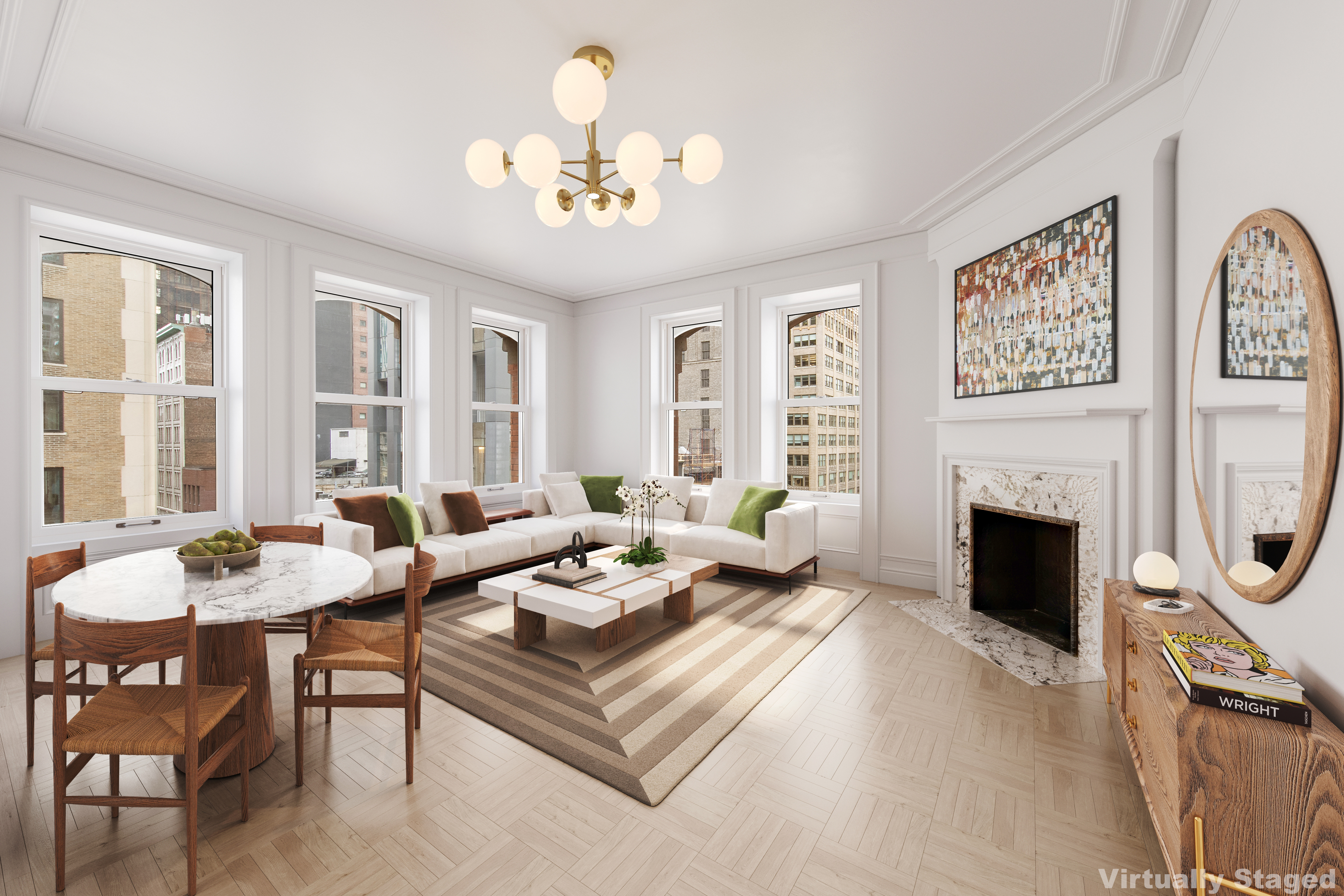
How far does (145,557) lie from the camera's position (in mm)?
2379

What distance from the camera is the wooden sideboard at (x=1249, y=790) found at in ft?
3.76

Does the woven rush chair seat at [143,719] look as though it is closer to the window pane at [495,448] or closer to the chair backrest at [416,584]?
the chair backrest at [416,584]

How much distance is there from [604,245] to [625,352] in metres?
1.66

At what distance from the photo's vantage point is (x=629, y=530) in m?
5.28

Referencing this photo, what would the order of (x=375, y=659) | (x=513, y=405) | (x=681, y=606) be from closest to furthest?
(x=375, y=659) < (x=681, y=606) < (x=513, y=405)

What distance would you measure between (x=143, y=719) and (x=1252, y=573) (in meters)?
3.46

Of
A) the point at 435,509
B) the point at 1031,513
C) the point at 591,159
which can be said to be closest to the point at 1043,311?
the point at 1031,513

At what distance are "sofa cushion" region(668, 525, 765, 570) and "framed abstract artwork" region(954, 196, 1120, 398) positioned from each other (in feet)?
6.55

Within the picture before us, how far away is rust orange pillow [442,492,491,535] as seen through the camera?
4738mm

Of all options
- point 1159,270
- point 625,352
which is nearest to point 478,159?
point 1159,270

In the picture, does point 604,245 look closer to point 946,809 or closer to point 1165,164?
point 1165,164

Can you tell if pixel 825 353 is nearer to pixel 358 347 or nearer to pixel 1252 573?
pixel 1252 573

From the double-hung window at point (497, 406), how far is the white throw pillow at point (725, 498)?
2.51 metres

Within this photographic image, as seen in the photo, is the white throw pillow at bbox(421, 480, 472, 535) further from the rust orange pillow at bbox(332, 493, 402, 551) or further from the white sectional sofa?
the rust orange pillow at bbox(332, 493, 402, 551)
